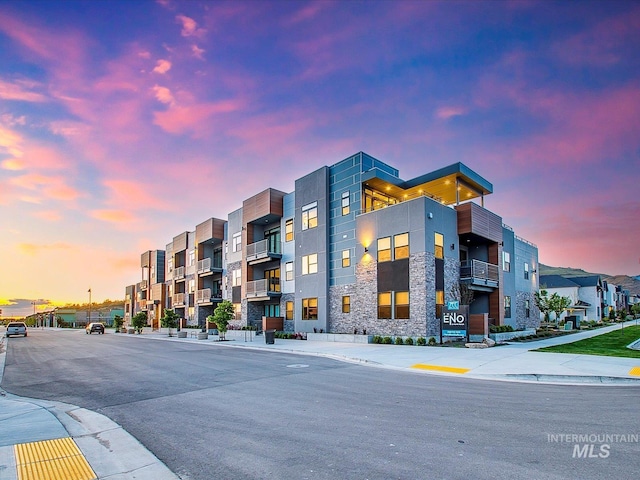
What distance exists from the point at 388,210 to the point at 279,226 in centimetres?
1464

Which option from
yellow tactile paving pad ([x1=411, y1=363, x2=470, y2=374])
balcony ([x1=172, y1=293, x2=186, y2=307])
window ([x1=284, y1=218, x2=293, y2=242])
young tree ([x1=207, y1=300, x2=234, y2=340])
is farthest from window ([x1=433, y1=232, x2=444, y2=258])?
balcony ([x1=172, y1=293, x2=186, y2=307])

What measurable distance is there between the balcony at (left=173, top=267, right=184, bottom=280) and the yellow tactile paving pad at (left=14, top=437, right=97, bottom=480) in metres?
50.7

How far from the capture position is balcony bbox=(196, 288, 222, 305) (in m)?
46.4

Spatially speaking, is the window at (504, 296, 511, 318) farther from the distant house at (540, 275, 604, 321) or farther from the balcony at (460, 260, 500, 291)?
the distant house at (540, 275, 604, 321)

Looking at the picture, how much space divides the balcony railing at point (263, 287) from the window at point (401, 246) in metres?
14.0

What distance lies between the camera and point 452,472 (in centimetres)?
472

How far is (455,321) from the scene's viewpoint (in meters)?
21.1

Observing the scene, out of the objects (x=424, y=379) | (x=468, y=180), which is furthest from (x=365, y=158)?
(x=424, y=379)

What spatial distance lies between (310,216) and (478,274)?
1375cm

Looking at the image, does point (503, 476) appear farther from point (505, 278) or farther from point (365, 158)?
point (505, 278)

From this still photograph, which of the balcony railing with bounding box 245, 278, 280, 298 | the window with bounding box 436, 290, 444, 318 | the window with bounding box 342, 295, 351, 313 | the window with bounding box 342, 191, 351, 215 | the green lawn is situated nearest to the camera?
the green lawn

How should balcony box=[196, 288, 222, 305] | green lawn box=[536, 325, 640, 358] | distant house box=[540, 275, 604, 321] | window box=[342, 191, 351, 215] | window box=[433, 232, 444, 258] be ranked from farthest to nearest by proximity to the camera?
distant house box=[540, 275, 604, 321] < balcony box=[196, 288, 222, 305] < window box=[342, 191, 351, 215] < window box=[433, 232, 444, 258] < green lawn box=[536, 325, 640, 358]

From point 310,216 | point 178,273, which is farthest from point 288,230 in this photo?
point 178,273

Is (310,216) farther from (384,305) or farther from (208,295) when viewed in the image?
(208,295)
